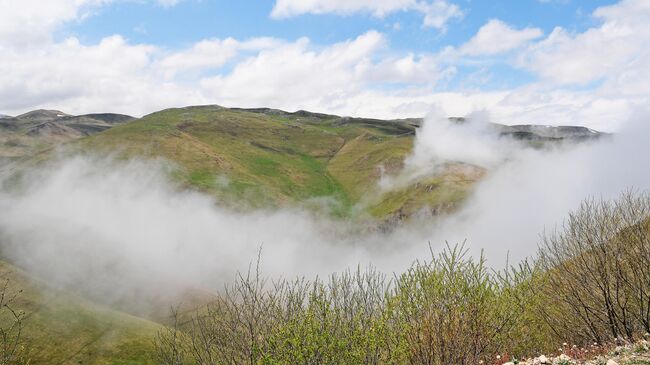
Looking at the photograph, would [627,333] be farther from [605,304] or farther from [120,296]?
[120,296]

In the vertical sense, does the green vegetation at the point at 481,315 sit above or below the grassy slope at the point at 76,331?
above

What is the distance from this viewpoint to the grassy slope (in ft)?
409

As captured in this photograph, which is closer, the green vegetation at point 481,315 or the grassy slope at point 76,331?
the green vegetation at point 481,315

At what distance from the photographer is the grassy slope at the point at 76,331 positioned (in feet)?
409

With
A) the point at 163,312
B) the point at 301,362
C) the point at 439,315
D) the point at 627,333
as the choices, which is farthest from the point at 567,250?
the point at 163,312

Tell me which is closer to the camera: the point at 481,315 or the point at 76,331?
the point at 481,315

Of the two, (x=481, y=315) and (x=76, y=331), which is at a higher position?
(x=481, y=315)

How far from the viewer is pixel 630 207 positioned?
39781 millimetres

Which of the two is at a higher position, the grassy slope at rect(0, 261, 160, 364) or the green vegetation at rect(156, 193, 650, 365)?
the green vegetation at rect(156, 193, 650, 365)

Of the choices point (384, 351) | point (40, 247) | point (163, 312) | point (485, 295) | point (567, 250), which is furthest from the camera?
point (40, 247)

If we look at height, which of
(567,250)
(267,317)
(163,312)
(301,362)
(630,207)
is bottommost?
(163,312)

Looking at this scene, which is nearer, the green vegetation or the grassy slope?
the green vegetation

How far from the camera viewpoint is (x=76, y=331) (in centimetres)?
13512

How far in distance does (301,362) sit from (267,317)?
722 centimetres
